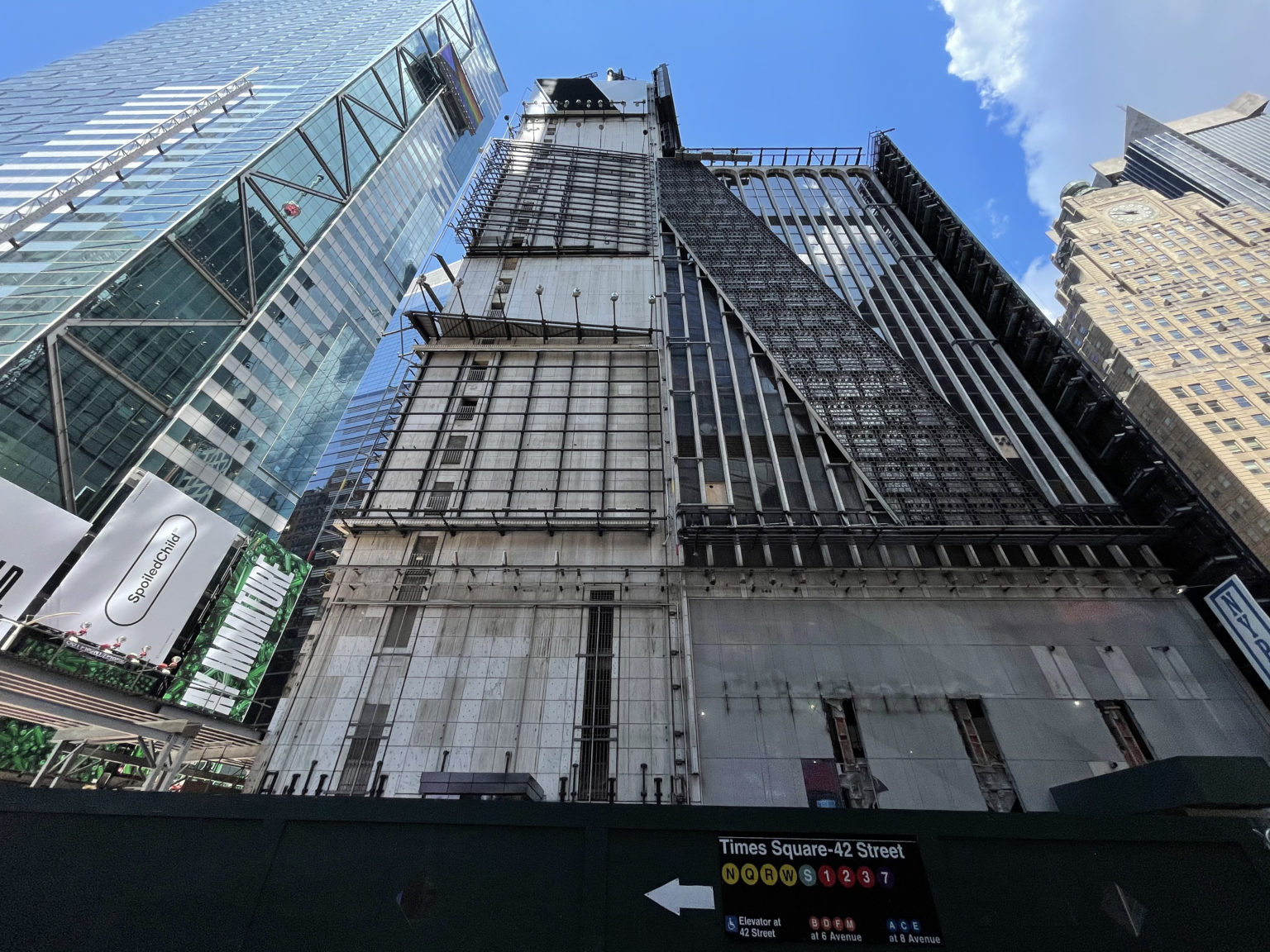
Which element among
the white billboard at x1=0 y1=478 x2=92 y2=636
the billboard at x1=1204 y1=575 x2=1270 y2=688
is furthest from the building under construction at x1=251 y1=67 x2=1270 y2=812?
the white billboard at x1=0 y1=478 x2=92 y2=636

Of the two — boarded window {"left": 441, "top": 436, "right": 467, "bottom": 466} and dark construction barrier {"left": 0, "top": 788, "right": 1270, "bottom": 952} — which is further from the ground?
boarded window {"left": 441, "top": 436, "right": 467, "bottom": 466}

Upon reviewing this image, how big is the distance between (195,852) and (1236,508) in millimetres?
69426

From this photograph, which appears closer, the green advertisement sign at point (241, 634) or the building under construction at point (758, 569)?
the building under construction at point (758, 569)

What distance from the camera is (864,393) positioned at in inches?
1026

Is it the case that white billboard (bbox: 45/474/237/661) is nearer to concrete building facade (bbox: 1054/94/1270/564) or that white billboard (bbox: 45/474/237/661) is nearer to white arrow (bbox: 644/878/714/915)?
white arrow (bbox: 644/878/714/915)

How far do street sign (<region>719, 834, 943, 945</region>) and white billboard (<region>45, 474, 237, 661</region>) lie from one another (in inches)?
786

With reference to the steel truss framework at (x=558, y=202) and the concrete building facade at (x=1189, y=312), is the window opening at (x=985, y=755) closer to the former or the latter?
the steel truss framework at (x=558, y=202)

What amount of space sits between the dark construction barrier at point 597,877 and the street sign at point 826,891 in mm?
26

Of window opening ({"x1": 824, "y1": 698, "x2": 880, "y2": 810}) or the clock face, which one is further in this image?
the clock face

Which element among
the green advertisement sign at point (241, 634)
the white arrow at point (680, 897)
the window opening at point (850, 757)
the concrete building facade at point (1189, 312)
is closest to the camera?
the white arrow at point (680, 897)

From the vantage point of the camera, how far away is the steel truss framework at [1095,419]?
62.1 ft

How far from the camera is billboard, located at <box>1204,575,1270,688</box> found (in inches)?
628

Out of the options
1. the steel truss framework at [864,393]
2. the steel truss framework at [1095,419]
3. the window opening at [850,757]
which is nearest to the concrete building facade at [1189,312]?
the steel truss framework at [1095,419]

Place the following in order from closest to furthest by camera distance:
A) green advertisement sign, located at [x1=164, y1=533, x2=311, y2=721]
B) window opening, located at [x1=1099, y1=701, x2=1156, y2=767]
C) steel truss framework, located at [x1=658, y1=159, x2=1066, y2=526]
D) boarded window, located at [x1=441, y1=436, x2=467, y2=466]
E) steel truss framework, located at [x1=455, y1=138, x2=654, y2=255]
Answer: window opening, located at [x1=1099, y1=701, x2=1156, y2=767] → green advertisement sign, located at [x1=164, y1=533, x2=311, y2=721] → steel truss framework, located at [x1=658, y1=159, x2=1066, y2=526] → boarded window, located at [x1=441, y1=436, x2=467, y2=466] → steel truss framework, located at [x1=455, y1=138, x2=654, y2=255]
